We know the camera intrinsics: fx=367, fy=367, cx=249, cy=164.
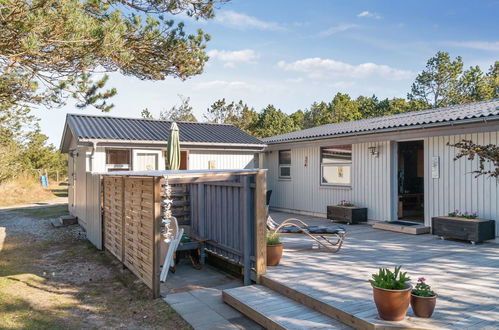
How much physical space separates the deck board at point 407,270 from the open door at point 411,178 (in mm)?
3326

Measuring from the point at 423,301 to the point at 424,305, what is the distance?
0.04 metres

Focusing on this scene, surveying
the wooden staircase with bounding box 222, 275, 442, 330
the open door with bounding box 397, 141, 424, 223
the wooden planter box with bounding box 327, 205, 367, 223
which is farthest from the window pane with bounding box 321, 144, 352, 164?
the wooden staircase with bounding box 222, 275, 442, 330

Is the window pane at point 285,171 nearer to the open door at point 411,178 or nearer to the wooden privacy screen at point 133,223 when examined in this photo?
the open door at point 411,178

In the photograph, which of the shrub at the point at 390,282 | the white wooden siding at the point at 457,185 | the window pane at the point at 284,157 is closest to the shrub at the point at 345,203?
the white wooden siding at the point at 457,185

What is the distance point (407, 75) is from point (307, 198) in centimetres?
2649

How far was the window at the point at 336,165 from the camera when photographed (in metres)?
10.5

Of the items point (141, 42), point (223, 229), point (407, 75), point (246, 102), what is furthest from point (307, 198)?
point (407, 75)

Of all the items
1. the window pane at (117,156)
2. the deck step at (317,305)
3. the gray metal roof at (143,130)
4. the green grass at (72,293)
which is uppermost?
the gray metal roof at (143,130)

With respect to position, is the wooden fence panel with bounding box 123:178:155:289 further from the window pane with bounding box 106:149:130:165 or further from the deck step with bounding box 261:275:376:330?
the window pane with bounding box 106:149:130:165

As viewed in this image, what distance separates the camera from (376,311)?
11.5 feet

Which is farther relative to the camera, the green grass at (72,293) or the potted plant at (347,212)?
the potted plant at (347,212)

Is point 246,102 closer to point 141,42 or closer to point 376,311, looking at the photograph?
point 141,42

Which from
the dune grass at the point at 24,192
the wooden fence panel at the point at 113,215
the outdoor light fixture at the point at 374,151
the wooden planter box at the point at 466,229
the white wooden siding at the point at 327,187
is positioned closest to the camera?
the wooden fence panel at the point at 113,215

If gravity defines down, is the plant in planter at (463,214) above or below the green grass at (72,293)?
above
